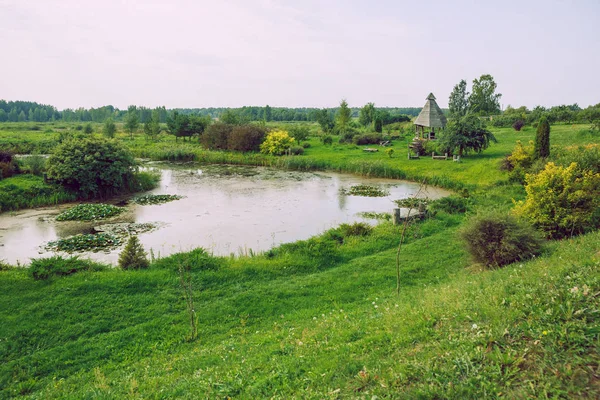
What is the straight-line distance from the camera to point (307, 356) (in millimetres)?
5094

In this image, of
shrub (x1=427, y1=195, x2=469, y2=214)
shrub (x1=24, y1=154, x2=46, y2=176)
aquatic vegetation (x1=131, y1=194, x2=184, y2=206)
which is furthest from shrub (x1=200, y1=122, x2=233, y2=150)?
shrub (x1=427, y1=195, x2=469, y2=214)

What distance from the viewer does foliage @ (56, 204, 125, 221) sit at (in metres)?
17.6

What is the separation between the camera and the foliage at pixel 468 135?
27078 millimetres

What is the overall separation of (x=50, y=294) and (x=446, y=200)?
14680 mm

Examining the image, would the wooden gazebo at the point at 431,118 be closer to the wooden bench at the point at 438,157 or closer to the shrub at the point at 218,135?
the wooden bench at the point at 438,157

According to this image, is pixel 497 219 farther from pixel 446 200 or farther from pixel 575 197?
pixel 446 200

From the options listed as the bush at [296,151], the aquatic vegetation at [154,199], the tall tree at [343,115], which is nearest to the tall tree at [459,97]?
the tall tree at [343,115]

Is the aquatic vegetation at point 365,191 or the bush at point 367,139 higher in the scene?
the bush at point 367,139

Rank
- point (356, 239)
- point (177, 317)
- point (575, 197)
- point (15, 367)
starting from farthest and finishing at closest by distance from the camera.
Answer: point (356, 239), point (575, 197), point (177, 317), point (15, 367)

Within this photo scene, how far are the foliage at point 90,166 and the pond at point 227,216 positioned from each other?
1.51 m

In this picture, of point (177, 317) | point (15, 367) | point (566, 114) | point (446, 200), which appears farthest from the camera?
point (566, 114)

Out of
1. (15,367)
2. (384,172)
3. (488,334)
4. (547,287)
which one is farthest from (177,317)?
(384,172)

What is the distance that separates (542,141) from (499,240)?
495 inches

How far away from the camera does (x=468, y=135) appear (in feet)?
89.8
